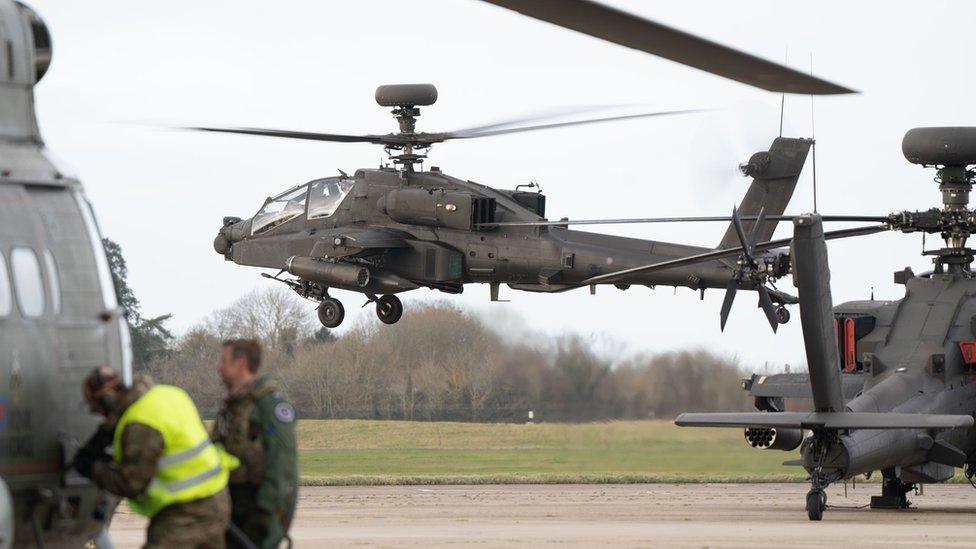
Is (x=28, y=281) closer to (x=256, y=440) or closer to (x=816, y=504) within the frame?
(x=256, y=440)

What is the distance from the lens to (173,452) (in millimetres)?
8078

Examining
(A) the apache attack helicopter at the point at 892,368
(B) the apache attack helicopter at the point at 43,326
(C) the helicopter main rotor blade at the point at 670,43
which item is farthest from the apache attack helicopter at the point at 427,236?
(C) the helicopter main rotor blade at the point at 670,43

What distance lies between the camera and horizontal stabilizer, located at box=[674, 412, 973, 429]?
19594 mm

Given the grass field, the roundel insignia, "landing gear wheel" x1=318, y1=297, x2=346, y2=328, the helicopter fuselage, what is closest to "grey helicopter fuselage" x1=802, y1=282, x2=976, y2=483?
the grass field

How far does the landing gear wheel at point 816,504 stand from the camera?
1998cm

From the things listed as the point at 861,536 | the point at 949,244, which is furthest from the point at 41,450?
the point at 949,244

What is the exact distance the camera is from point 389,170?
91.8 feet

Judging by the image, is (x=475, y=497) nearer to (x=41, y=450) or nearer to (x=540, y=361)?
(x=540, y=361)

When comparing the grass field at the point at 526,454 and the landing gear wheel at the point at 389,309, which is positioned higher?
the landing gear wheel at the point at 389,309

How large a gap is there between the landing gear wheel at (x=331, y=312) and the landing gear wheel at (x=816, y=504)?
11.2 meters

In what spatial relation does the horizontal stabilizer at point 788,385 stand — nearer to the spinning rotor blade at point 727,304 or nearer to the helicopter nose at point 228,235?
the spinning rotor blade at point 727,304

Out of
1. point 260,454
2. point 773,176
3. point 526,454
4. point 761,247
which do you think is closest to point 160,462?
point 260,454

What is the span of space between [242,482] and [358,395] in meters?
22.4

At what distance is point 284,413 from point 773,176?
21910mm
